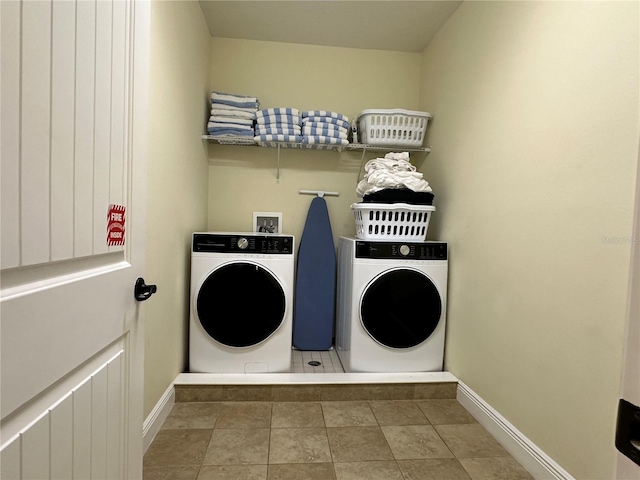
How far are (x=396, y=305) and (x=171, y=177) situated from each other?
144 cm

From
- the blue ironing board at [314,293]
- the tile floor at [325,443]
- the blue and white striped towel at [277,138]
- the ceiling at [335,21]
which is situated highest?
the ceiling at [335,21]

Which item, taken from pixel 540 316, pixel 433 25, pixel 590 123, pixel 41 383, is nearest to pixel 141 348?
pixel 41 383

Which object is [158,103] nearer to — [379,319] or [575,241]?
[379,319]

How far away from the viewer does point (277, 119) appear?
7.37ft

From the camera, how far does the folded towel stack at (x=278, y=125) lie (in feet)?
7.33

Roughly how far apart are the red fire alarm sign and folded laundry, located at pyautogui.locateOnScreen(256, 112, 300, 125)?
5.30 feet

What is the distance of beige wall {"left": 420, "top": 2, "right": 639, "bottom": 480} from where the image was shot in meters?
1.06

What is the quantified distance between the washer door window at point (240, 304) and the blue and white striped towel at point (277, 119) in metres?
1.02

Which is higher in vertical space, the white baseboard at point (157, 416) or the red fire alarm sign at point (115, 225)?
the red fire alarm sign at point (115, 225)

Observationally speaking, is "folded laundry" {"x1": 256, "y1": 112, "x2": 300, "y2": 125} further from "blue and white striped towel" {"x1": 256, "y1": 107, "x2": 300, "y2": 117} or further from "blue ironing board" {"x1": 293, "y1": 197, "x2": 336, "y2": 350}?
"blue ironing board" {"x1": 293, "y1": 197, "x2": 336, "y2": 350}

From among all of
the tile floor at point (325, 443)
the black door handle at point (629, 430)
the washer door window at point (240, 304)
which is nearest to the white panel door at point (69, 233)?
the tile floor at point (325, 443)

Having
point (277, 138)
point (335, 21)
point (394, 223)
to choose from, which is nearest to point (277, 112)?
point (277, 138)

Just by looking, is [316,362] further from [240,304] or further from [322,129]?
[322,129]

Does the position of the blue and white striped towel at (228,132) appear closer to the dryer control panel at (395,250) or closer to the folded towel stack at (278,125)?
the folded towel stack at (278,125)
